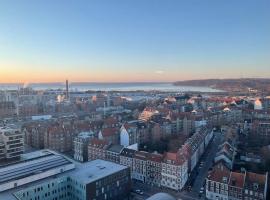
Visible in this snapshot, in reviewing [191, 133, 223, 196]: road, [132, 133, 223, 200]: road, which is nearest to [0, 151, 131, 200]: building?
[132, 133, 223, 200]: road

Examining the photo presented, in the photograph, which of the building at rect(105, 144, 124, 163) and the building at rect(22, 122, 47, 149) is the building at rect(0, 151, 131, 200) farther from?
the building at rect(22, 122, 47, 149)

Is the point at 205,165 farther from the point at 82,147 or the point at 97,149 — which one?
the point at 82,147

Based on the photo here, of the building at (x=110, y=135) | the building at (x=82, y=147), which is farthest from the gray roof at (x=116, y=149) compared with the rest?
the building at (x=110, y=135)

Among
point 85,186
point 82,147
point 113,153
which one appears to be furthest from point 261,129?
point 85,186

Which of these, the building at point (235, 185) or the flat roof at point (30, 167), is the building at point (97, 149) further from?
the building at point (235, 185)

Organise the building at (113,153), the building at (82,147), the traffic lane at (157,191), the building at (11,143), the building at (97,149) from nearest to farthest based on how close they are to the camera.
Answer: the traffic lane at (157,191), the building at (11,143), the building at (113,153), the building at (97,149), the building at (82,147)
